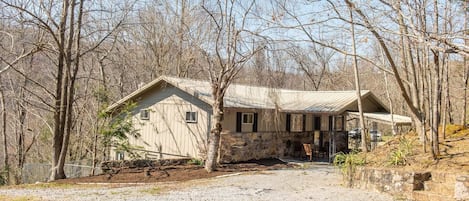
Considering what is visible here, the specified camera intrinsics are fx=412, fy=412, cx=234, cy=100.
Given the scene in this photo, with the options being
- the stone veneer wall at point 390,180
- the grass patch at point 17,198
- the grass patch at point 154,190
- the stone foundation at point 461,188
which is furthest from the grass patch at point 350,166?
the grass patch at point 17,198

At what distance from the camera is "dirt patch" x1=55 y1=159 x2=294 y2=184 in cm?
1226

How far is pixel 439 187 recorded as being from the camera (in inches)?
314

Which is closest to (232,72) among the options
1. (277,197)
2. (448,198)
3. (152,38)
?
(277,197)

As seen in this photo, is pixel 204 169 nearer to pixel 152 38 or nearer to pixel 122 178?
pixel 122 178

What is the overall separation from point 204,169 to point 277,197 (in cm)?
566

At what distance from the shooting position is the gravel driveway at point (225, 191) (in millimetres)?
8664

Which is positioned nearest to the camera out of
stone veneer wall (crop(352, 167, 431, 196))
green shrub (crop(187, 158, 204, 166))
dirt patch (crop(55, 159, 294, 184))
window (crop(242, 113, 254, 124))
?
stone veneer wall (crop(352, 167, 431, 196))

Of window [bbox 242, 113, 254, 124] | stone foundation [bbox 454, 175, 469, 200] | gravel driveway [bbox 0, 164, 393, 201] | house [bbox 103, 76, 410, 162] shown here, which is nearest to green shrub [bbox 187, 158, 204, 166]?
house [bbox 103, 76, 410, 162]

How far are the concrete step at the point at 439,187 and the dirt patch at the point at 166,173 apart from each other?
21.8ft

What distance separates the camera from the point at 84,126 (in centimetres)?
2306

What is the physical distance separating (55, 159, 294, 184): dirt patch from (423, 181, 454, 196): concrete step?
21.8 feet

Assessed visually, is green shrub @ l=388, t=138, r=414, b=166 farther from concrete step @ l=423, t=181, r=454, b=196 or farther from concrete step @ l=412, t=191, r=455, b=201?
concrete step @ l=412, t=191, r=455, b=201

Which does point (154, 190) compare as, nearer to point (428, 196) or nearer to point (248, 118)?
point (428, 196)

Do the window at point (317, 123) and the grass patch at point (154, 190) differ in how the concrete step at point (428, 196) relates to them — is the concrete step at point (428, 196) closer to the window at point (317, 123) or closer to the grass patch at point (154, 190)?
the grass patch at point (154, 190)
